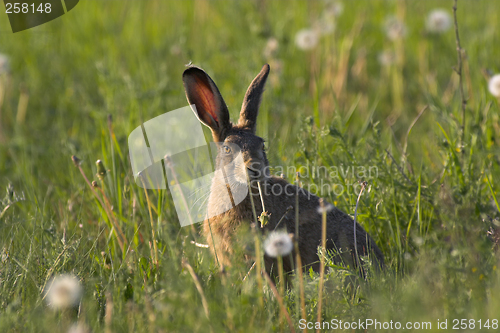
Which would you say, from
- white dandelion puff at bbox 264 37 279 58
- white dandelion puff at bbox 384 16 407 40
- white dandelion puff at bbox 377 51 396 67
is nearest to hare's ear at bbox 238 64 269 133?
white dandelion puff at bbox 264 37 279 58

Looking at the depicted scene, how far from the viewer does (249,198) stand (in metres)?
3.49

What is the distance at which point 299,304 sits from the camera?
2562 mm

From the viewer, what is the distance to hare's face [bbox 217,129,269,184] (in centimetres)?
329

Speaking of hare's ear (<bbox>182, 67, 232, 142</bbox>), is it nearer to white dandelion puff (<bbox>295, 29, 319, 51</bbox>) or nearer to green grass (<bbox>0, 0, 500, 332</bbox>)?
green grass (<bbox>0, 0, 500, 332</bbox>)

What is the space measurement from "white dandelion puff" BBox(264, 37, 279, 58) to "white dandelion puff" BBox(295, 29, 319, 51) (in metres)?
0.63

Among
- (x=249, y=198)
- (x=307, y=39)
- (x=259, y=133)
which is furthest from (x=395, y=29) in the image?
(x=249, y=198)

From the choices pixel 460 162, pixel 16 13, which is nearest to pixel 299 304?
pixel 460 162

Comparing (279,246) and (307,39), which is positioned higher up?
(307,39)

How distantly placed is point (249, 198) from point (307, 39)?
3349 mm

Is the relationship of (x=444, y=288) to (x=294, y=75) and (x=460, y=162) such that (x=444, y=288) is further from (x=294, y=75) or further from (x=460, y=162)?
(x=294, y=75)

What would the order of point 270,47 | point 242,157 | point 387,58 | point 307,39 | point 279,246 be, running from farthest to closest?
point 387,58, point 307,39, point 270,47, point 242,157, point 279,246

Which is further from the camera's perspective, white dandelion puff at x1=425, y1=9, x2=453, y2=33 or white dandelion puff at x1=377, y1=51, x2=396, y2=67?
white dandelion puff at x1=377, y1=51, x2=396, y2=67

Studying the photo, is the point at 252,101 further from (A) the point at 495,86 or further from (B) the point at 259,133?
(A) the point at 495,86

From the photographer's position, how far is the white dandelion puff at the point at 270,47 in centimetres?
544
